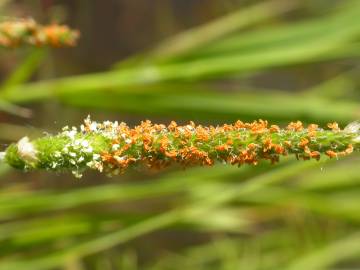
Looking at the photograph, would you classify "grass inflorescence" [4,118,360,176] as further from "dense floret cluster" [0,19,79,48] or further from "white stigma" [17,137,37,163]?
Result: "dense floret cluster" [0,19,79,48]

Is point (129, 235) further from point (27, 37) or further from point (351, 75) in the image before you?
point (351, 75)

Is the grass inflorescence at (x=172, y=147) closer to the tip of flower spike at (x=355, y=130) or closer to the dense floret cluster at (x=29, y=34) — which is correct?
the tip of flower spike at (x=355, y=130)

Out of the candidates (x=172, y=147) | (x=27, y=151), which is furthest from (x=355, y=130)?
(x=27, y=151)

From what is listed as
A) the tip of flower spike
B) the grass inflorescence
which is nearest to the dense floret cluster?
the grass inflorescence

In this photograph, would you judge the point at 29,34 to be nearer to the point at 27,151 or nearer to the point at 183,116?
the point at 27,151

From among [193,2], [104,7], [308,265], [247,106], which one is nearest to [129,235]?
[247,106]

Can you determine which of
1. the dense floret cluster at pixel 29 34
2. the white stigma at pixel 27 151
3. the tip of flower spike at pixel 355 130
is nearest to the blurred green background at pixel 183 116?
the dense floret cluster at pixel 29 34
